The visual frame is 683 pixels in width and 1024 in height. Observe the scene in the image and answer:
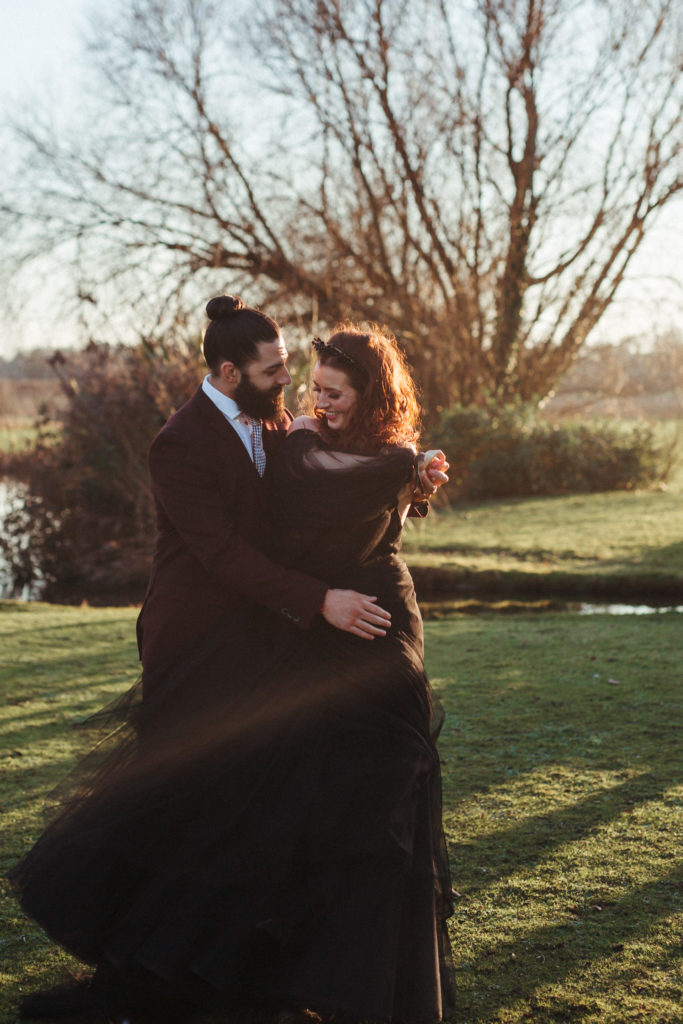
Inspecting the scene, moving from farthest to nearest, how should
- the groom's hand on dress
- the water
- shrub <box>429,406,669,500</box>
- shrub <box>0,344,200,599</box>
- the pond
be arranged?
shrub <box>429,406,669,500</box>
shrub <box>0,344,200,599</box>
the pond
the water
the groom's hand on dress

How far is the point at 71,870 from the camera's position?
2.53 meters

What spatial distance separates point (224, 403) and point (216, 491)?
278mm

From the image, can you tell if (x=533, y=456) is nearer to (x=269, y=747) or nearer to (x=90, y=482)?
(x=90, y=482)

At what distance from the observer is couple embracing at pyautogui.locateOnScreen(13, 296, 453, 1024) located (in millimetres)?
2354

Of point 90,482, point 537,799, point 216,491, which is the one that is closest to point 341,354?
point 216,491

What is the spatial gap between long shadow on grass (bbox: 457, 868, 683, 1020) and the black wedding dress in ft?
0.65

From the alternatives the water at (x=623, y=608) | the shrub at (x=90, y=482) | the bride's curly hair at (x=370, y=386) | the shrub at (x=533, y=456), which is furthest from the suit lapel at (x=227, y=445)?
the shrub at (x=533, y=456)

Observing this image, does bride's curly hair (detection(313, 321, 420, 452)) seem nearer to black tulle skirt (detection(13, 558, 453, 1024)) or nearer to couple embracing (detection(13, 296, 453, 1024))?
couple embracing (detection(13, 296, 453, 1024))

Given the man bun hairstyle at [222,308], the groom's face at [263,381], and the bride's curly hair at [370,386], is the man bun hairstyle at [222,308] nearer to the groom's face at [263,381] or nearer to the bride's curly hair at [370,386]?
the groom's face at [263,381]

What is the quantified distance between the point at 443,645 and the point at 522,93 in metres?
15.7

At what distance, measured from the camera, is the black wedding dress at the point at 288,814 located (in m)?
2.34

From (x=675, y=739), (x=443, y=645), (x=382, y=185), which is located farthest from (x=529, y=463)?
(x=675, y=739)

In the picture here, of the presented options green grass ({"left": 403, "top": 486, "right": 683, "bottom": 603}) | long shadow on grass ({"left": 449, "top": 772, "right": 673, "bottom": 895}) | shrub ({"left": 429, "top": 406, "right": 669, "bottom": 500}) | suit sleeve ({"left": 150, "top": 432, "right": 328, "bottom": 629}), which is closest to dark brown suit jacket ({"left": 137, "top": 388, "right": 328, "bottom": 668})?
suit sleeve ({"left": 150, "top": 432, "right": 328, "bottom": 629})

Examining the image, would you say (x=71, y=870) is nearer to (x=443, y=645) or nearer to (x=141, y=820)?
(x=141, y=820)
